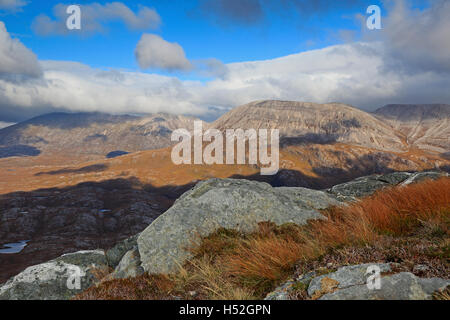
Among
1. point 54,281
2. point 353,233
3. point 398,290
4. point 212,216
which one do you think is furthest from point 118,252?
point 398,290

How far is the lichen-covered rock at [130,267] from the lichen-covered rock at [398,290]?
6227mm

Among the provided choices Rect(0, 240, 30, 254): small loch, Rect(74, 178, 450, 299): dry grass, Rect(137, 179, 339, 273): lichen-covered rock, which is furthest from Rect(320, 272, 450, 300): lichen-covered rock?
Rect(0, 240, 30, 254): small loch

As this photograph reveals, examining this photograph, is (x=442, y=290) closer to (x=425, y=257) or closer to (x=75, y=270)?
(x=425, y=257)

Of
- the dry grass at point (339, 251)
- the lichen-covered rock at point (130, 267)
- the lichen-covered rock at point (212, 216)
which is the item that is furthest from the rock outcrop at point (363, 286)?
the lichen-covered rock at point (130, 267)

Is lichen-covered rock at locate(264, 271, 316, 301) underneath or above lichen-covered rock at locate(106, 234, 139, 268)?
above

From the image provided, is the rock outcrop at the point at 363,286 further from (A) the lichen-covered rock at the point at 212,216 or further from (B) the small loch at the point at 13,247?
(B) the small loch at the point at 13,247

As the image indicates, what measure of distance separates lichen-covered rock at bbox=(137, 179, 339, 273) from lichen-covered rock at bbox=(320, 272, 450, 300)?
4.83 metres

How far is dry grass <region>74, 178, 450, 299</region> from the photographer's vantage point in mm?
5215

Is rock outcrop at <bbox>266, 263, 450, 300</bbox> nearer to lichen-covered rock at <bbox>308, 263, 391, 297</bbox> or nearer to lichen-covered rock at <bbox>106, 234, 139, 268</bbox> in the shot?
lichen-covered rock at <bbox>308, 263, 391, 297</bbox>

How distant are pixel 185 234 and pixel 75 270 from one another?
6.70m

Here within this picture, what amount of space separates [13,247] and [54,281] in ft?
530

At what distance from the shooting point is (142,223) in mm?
160875

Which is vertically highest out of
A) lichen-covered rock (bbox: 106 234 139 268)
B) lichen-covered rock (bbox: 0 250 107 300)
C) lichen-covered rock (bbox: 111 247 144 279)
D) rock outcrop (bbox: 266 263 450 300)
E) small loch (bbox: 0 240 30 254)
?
rock outcrop (bbox: 266 263 450 300)
